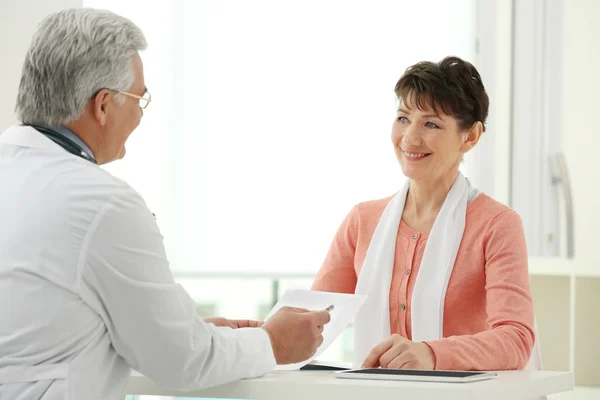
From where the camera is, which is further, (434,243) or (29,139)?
(434,243)

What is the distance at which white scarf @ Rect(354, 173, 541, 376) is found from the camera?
86.7 inches

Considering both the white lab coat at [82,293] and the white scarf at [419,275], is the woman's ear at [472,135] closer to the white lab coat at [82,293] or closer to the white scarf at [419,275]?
the white scarf at [419,275]

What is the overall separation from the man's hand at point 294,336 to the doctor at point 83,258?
5 cm

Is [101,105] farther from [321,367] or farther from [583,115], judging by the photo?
[583,115]

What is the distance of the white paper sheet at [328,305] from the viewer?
1.79 meters

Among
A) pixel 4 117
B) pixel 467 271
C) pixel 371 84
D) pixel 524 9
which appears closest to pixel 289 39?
pixel 371 84

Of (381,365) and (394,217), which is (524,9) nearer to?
(394,217)

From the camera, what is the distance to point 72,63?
5.15ft

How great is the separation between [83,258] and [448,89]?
1178 mm

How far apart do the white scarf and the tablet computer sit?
1.58 feet

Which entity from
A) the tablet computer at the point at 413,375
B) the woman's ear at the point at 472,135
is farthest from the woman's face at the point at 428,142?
the tablet computer at the point at 413,375

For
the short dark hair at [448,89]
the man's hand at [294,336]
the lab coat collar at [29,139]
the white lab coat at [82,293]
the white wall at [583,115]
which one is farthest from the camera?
the white wall at [583,115]

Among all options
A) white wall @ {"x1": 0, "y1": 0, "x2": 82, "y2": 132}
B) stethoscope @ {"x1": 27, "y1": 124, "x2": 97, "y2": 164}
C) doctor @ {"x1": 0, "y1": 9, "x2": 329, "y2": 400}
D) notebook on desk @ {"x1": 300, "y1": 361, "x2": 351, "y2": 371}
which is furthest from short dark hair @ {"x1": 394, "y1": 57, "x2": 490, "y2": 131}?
white wall @ {"x1": 0, "y1": 0, "x2": 82, "y2": 132}

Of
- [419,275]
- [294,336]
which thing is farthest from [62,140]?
[419,275]
